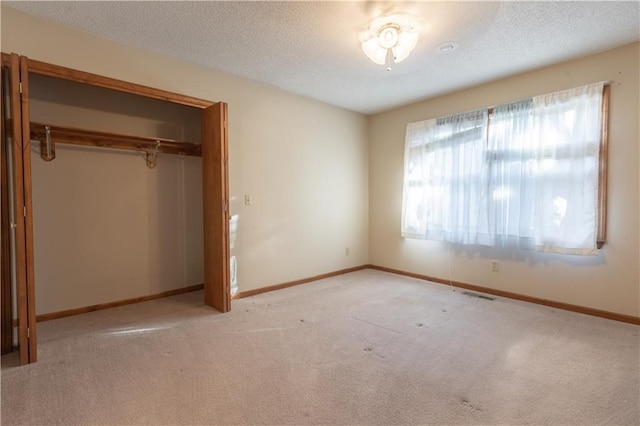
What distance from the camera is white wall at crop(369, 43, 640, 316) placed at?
9.71 feet

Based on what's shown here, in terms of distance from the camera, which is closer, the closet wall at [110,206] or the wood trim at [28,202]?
the wood trim at [28,202]

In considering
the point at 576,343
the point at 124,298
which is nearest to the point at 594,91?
the point at 576,343

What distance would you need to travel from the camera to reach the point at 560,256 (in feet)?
11.1

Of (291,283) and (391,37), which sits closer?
(391,37)

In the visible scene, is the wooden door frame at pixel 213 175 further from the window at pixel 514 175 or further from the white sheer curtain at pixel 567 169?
the white sheer curtain at pixel 567 169

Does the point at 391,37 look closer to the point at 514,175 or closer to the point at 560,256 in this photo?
the point at 514,175

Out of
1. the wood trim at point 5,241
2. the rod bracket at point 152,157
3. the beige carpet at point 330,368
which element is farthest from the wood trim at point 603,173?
the wood trim at point 5,241

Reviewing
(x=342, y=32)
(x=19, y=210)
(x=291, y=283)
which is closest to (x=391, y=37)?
(x=342, y=32)

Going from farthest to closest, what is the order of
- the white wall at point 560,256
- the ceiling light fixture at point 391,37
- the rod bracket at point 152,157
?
the rod bracket at point 152,157, the white wall at point 560,256, the ceiling light fixture at point 391,37

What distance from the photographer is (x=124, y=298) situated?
361cm

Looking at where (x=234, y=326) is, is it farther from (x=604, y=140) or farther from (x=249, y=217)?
(x=604, y=140)

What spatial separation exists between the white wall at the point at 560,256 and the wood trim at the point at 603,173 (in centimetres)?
4

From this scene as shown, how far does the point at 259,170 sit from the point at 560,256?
342cm

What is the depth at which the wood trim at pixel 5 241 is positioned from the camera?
237 cm
